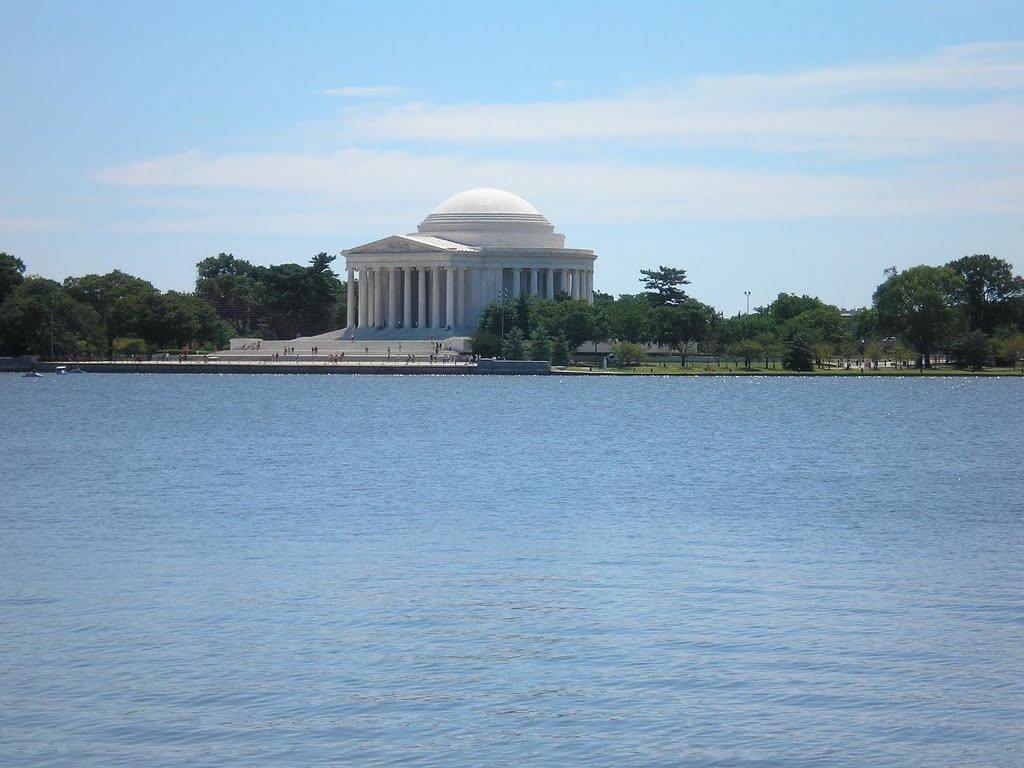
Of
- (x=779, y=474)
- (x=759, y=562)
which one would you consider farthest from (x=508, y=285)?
(x=759, y=562)

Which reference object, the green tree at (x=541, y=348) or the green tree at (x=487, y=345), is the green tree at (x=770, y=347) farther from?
the green tree at (x=487, y=345)

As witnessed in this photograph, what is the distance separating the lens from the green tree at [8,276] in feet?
496

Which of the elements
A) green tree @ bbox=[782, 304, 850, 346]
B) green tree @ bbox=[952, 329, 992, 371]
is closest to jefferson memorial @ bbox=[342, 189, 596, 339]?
green tree @ bbox=[782, 304, 850, 346]

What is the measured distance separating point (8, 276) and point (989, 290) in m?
85.5

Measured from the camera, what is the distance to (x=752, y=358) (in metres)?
141

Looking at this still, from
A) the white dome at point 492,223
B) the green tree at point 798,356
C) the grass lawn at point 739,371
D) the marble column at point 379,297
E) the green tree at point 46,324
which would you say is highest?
the white dome at point 492,223

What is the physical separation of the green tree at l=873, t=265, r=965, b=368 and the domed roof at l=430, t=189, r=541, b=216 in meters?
38.5

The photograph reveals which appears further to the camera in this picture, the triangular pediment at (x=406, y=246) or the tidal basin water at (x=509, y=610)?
the triangular pediment at (x=406, y=246)

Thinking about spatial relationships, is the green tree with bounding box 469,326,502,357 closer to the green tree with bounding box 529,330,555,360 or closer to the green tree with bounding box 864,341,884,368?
the green tree with bounding box 529,330,555,360

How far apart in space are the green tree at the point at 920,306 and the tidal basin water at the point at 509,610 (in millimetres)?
89884

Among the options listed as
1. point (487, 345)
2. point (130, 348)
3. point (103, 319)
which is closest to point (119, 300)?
point (103, 319)

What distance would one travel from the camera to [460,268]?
159 m

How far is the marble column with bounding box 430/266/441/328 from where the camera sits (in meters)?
159

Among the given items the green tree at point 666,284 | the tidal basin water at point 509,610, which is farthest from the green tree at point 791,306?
the tidal basin water at point 509,610
